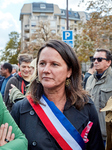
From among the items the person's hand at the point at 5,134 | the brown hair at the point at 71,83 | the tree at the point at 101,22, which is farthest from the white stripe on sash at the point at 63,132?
the tree at the point at 101,22

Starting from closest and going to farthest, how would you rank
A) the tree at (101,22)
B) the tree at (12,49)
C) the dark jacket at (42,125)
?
the dark jacket at (42,125)
the tree at (101,22)
the tree at (12,49)

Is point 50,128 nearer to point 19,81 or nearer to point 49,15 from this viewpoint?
point 19,81

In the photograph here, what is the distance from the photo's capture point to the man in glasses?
3.92 metres

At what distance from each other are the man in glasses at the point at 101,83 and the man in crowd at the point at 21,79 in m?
1.37

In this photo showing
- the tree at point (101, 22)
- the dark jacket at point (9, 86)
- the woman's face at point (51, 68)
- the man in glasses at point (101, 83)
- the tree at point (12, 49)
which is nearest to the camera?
the woman's face at point (51, 68)

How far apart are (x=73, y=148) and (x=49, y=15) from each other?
7456cm

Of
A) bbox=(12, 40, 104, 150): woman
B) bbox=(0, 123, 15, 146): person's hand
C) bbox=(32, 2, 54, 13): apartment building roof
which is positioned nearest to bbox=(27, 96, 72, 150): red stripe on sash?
bbox=(12, 40, 104, 150): woman

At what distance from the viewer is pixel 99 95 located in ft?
13.2

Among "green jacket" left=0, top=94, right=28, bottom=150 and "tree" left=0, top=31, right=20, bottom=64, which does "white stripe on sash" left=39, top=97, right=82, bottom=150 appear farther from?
"tree" left=0, top=31, right=20, bottom=64

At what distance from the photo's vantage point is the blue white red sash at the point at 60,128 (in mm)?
2117

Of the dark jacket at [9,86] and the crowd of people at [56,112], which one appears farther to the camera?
the dark jacket at [9,86]

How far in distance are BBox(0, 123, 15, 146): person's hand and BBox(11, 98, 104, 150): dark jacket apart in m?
0.33

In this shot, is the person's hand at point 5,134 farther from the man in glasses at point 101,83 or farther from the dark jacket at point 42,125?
the man in glasses at point 101,83

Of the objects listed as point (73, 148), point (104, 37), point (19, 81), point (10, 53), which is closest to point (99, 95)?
point (19, 81)
